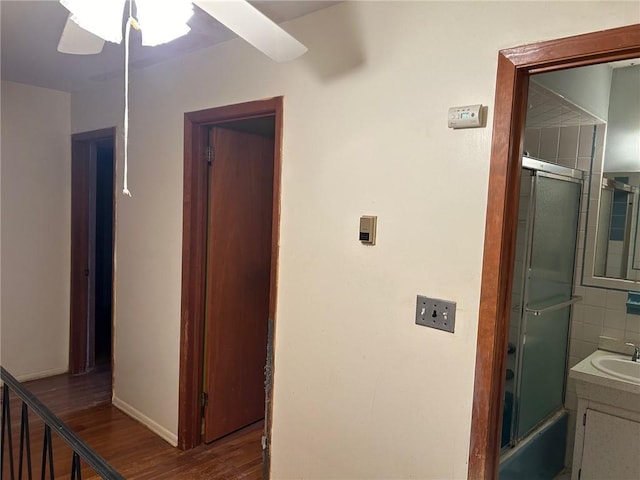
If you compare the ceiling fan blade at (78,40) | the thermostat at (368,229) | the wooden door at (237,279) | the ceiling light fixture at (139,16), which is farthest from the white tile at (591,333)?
the ceiling fan blade at (78,40)

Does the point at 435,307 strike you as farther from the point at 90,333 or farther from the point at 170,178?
the point at 90,333

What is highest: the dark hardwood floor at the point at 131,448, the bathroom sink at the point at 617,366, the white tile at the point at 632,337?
the white tile at the point at 632,337

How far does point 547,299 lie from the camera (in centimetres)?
244

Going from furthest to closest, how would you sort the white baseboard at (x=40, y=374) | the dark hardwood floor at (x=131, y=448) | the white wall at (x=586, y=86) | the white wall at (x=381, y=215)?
the white baseboard at (x=40, y=374) < the dark hardwood floor at (x=131, y=448) < the white wall at (x=586, y=86) < the white wall at (x=381, y=215)

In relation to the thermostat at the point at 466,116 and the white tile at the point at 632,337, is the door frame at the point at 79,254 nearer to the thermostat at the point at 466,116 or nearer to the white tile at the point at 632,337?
the thermostat at the point at 466,116

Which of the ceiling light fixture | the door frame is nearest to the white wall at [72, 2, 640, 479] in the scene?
the ceiling light fixture

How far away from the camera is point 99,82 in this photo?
3.21 metres

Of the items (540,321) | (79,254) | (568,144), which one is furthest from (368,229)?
(79,254)

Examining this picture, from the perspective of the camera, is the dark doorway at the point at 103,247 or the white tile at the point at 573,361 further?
the dark doorway at the point at 103,247

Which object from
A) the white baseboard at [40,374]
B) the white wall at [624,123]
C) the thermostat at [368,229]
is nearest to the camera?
the thermostat at [368,229]

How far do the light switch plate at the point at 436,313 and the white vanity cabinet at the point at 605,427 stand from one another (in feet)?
3.77

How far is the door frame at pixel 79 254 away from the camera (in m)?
3.66

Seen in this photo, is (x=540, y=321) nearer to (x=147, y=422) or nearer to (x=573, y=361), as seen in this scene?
(x=573, y=361)

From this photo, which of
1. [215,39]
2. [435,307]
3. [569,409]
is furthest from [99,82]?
[569,409]
